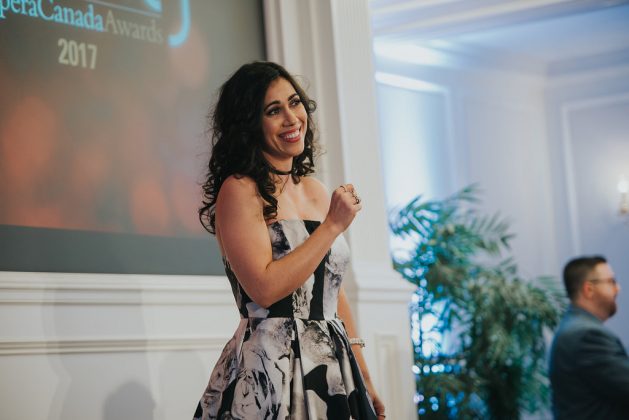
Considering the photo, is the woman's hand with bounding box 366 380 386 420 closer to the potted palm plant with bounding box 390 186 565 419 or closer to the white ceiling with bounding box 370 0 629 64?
the potted palm plant with bounding box 390 186 565 419

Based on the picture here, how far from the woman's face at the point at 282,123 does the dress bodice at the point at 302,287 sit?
18cm

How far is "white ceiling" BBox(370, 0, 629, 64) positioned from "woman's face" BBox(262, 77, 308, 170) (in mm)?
4579

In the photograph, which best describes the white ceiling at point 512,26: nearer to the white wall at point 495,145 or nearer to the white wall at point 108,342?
the white wall at point 495,145

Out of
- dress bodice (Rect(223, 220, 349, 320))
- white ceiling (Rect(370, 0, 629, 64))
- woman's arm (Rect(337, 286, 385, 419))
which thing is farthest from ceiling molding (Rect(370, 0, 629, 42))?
dress bodice (Rect(223, 220, 349, 320))

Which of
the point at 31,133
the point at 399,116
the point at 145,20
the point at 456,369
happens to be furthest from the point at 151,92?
the point at 399,116

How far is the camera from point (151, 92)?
3.81 meters

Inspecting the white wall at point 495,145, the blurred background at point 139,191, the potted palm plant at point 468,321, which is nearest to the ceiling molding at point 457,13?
the white wall at point 495,145

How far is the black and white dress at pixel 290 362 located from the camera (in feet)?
7.88

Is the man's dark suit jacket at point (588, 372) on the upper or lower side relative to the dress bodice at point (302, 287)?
lower

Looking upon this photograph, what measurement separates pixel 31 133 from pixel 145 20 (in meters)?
0.80

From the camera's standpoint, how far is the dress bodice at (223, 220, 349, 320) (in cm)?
247

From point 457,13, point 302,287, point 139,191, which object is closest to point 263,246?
point 302,287

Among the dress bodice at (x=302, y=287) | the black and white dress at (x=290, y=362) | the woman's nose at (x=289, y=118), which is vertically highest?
the woman's nose at (x=289, y=118)

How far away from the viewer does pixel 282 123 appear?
253cm
